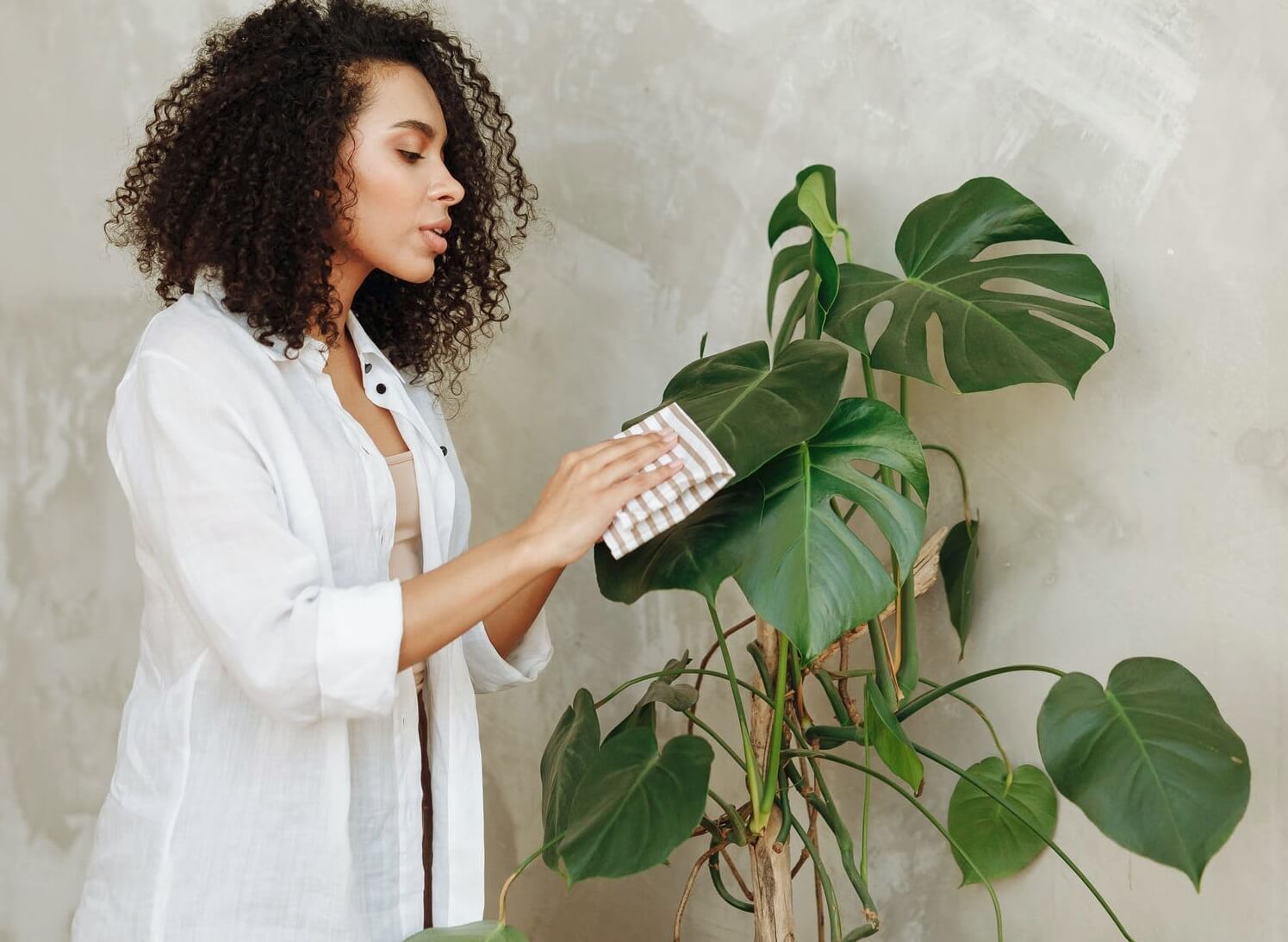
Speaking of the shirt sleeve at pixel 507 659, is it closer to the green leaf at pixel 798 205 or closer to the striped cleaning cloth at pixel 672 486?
the striped cleaning cloth at pixel 672 486

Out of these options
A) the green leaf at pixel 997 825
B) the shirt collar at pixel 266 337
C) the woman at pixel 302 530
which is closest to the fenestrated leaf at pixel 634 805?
the woman at pixel 302 530

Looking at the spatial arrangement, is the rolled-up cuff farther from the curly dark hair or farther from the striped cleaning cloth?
the curly dark hair

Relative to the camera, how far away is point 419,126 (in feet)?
4.86

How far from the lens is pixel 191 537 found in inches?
46.9

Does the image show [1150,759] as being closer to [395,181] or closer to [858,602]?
[858,602]

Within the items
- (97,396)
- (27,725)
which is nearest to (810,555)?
(97,396)

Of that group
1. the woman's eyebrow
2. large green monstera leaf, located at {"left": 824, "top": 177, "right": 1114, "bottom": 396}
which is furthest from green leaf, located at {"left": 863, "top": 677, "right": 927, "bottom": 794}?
the woman's eyebrow

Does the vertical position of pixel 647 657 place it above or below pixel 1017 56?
below

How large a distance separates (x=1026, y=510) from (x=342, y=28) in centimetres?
105

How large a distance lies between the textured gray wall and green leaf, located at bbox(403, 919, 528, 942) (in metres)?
0.70

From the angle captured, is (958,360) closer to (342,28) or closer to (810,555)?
(810,555)

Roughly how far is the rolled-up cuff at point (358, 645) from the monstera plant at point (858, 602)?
9.5 inches

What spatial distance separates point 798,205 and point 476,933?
95 centimetres

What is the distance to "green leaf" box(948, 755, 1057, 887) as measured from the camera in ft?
5.14
